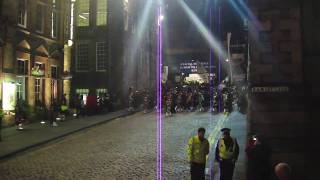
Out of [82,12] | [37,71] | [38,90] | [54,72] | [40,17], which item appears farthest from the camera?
[82,12]

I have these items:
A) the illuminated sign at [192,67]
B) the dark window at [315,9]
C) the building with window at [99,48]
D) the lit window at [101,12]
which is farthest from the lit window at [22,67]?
the illuminated sign at [192,67]

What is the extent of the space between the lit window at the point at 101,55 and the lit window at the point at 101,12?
5.97 ft

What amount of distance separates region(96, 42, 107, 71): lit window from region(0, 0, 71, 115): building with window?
5473 mm

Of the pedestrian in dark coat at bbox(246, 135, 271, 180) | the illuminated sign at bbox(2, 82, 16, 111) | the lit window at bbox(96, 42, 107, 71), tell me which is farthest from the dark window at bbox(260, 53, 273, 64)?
the lit window at bbox(96, 42, 107, 71)

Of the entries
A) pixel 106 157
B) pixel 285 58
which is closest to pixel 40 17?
pixel 106 157

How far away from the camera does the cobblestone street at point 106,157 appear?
12738 mm

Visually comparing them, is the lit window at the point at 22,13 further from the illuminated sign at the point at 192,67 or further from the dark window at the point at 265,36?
the illuminated sign at the point at 192,67

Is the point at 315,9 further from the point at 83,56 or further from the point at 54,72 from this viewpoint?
the point at 83,56

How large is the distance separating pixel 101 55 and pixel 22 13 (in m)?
12.7

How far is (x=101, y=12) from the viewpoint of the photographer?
3853cm

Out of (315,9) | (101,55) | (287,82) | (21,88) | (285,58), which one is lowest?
(21,88)

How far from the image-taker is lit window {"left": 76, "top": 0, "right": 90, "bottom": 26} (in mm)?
38787

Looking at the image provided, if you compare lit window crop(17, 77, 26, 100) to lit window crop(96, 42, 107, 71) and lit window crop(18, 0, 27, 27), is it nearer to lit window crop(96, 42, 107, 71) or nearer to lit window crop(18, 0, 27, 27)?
lit window crop(18, 0, 27, 27)

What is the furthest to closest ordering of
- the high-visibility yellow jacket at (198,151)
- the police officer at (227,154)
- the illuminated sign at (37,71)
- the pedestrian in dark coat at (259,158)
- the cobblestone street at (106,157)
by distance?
the illuminated sign at (37,71)
the cobblestone street at (106,157)
the high-visibility yellow jacket at (198,151)
the police officer at (227,154)
the pedestrian in dark coat at (259,158)
